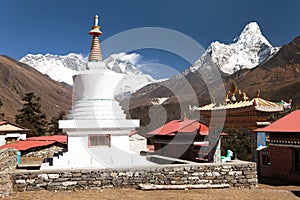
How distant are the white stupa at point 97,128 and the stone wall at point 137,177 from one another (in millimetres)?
1379

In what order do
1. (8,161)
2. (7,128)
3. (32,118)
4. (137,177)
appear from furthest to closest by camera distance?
1. (32,118)
2. (7,128)
3. (8,161)
4. (137,177)

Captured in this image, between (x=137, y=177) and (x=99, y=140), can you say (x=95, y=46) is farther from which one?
(x=137, y=177)

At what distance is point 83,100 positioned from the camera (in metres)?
16.2

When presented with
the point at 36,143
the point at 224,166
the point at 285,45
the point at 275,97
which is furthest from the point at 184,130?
the point at 285,45

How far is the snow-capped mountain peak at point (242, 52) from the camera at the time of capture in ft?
572

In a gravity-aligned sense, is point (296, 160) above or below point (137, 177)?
above

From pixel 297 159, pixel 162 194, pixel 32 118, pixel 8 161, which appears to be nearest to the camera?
pixel 162 194

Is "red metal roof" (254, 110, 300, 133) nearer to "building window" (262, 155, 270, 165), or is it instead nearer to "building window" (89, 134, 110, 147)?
"building window" (262, 155, 270, 165)

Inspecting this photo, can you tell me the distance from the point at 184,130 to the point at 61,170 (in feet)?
24.4

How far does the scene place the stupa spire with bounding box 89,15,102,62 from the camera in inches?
656

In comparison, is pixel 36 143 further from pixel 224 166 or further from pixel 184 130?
pixel 224 166

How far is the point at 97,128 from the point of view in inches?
583

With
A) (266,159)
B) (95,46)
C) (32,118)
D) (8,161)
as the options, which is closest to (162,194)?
(266,159)

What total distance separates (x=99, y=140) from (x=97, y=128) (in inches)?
24.0
